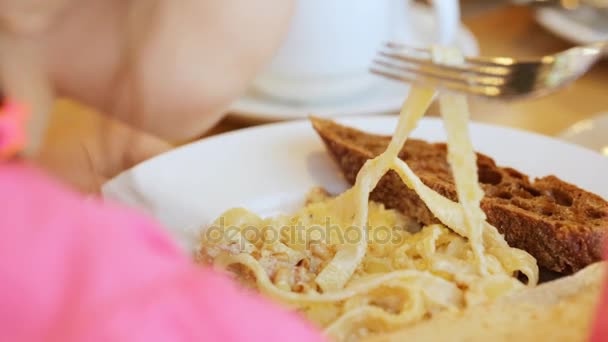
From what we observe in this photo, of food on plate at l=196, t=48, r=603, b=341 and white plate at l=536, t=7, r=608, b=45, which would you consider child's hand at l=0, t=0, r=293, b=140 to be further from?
white plate at l=536, t=7, r=608, b=45

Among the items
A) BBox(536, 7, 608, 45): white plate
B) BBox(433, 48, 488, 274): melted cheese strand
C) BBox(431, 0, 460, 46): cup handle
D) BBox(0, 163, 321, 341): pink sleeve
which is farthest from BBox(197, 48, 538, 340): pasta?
BBox(536, 7, 608, 45): white plate

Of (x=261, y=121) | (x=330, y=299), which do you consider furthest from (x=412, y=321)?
(x=261, y=121)

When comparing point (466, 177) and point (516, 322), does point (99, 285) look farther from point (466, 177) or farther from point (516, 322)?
point (466, 177)

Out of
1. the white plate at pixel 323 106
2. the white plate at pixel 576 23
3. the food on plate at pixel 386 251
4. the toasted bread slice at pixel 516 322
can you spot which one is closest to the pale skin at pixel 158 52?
the food on plate at pixel 386 251

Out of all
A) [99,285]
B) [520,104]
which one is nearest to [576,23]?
[520,104]

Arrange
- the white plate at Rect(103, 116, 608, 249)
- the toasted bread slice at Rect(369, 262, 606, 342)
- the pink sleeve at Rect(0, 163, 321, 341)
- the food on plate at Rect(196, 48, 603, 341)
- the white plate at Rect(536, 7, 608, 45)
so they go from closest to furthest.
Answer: the pink sleeve at Rect(0, 163, 321, 341) < the toasted bread slice at Rect(369, 262, 606, 342) < the food on plate at Rect(196, 48, 603, 341) < the white plate at Rect(103, 116, 608, 249) < the white plate at Rect(536, 7, 608, 45)

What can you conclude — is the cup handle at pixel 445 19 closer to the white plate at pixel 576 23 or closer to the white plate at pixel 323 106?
the white plate at pixel 323 106
